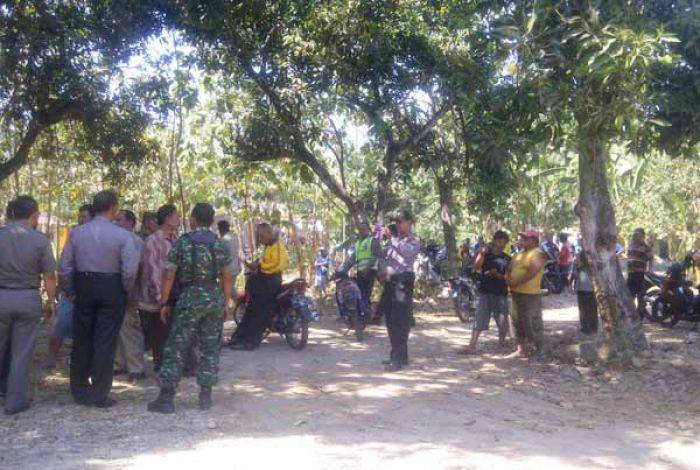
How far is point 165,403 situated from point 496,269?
15.4 feet

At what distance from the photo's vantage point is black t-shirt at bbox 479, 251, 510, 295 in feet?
29.9

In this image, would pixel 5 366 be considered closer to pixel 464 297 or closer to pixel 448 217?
pixel 464 297

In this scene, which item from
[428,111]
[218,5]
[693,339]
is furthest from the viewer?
[428,111]

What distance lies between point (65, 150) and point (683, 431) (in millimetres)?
10774

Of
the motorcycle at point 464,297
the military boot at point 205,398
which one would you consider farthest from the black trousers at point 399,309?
the motorcycle at point 464,297

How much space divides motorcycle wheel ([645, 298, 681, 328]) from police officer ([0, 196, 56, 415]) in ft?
31.5

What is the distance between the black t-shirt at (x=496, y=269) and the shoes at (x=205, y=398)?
167 inches

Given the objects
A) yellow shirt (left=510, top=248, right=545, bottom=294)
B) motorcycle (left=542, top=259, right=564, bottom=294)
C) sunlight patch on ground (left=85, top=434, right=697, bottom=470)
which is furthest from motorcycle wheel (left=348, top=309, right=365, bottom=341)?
motorcycle (left=542, top=259, right=564, bottom=294)

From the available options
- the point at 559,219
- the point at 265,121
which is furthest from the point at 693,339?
the point at 559,219

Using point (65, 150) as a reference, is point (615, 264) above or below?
below

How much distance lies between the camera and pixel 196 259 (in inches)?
241

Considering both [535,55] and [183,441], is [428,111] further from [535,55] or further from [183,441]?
[183,441]

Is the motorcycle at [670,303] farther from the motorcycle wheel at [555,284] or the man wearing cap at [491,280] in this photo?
the motorcycle wheel at [555,284]

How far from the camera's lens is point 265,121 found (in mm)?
12172
